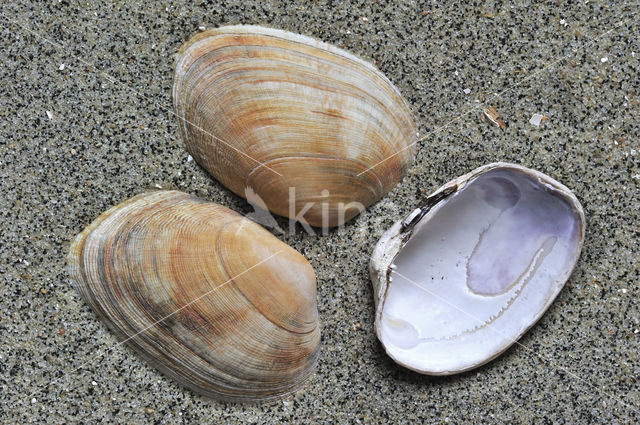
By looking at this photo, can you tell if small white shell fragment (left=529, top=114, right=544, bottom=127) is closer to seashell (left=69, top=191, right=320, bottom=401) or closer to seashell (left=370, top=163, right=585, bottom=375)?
seashell (left=370, top=163, right=585, bottom=375)

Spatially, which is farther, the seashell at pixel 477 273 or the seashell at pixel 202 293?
the seashell at pixel 477 273

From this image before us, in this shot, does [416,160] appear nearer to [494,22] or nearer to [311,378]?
[494,22]

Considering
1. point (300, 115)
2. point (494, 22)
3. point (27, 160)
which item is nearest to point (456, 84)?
point (494, 22)

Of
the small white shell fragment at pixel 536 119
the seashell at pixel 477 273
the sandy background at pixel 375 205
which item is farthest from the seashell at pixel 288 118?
the small white shell fragment at pixel 536 119

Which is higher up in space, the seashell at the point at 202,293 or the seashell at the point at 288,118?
the seashell at the point at 288,118

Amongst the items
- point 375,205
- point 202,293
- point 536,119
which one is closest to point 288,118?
point 375,205

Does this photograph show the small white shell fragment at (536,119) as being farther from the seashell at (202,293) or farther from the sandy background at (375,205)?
the seashell at (202,293)

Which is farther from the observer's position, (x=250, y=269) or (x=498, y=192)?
(x=498, y=192)
